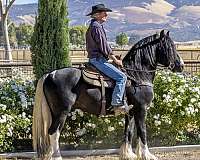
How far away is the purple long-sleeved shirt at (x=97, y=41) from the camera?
8.28 metres

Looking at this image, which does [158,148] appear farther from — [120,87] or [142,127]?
[120,87]

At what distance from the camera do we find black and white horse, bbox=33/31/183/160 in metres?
8.33

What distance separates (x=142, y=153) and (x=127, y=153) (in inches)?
11.5

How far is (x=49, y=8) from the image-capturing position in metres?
10.5

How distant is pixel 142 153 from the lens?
28.7 ft

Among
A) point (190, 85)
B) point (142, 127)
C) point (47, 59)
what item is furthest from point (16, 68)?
point (142, 127)

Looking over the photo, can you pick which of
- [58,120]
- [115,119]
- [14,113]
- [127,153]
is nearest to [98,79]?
[58,120]

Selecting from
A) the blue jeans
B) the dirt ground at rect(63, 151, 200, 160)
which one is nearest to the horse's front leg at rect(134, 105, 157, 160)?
the blue jeans

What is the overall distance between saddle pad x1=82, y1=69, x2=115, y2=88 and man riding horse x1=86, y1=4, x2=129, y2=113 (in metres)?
0.09

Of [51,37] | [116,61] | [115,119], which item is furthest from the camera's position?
[51,37]

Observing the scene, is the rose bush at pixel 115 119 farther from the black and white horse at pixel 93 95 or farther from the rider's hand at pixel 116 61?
the rider's hand at pixel 116 61

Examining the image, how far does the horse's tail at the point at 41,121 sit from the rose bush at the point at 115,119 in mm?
1176

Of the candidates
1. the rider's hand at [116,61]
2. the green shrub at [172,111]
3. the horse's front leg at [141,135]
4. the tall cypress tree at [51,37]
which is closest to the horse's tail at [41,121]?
the rider's hand at [116,61]

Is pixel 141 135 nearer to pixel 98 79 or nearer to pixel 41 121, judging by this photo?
pixel 98 79
